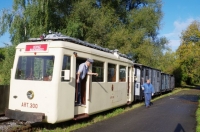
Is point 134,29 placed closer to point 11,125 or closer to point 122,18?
point 122,18

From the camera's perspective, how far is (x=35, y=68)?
8117 millimetres

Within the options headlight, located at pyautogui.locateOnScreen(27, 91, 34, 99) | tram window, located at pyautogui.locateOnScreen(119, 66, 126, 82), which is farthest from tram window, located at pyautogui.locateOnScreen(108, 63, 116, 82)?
headlight, located at pyautogui.locateOnScreen(27, 91, 34, 99)

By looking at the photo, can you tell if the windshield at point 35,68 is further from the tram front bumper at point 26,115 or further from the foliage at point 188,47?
the foliage at point 188,47

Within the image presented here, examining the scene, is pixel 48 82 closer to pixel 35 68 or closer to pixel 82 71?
pixel 35 68

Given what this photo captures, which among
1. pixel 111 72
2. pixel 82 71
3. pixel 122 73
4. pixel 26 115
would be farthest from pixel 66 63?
pixel 122 73

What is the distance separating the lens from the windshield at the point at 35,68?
7859 mm

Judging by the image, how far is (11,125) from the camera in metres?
8.62

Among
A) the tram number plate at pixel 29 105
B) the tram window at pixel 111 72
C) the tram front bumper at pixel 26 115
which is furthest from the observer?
the tram window at pixel 111 72

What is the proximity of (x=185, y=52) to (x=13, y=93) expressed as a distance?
38.1 metres

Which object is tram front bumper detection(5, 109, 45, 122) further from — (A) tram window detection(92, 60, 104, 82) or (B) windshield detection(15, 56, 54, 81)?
(A) tram window detection(92, 60, 104, 82)

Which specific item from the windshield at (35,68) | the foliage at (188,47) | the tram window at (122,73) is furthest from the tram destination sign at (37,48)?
the foliage at (188,47)

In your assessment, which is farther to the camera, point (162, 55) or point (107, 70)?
point (162, 55)

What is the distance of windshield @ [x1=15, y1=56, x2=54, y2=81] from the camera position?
309 inches

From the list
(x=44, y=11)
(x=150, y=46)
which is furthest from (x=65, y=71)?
(x=150, y=46)
